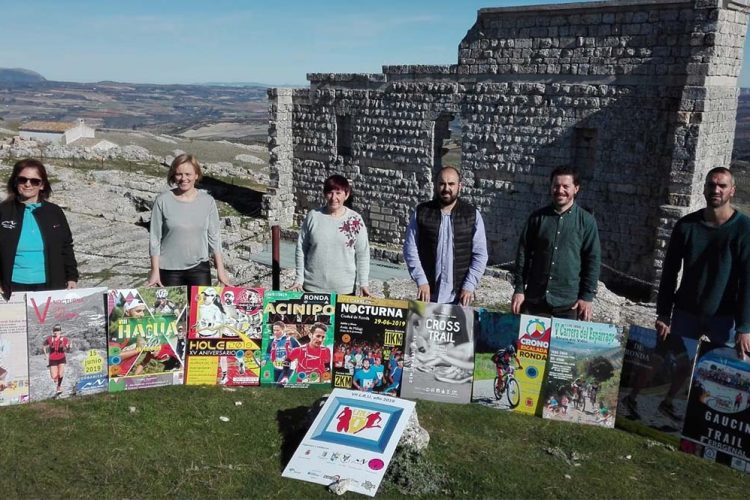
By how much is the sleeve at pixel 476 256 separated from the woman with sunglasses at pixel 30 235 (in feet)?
12.4

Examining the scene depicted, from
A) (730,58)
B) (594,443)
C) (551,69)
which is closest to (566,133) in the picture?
(551,69)

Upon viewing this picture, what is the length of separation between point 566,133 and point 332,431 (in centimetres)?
1008

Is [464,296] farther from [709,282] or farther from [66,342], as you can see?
[66,342]

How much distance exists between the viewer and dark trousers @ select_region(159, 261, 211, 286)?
6.61 m

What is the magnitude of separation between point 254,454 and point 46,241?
Answer: 2.75m

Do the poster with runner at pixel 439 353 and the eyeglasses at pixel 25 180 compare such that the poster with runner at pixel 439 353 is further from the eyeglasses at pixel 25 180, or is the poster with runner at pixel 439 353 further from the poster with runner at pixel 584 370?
the eyeglasses at pixel 25 180

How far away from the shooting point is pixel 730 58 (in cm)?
1232

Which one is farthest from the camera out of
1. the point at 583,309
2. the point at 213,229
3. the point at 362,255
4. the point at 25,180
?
the point at 213,229

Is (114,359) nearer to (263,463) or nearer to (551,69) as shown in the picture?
(263,463)

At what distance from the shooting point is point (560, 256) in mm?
6055

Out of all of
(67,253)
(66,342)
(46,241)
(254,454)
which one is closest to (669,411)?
(254,454)

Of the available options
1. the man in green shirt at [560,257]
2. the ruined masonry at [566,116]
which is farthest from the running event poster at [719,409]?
the ruined masonry at [566,116]

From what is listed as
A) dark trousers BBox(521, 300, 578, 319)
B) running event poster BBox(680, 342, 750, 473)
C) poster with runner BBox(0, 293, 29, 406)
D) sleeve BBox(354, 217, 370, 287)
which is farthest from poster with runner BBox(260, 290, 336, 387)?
running event poster BBox(680, 342, 750, 473)

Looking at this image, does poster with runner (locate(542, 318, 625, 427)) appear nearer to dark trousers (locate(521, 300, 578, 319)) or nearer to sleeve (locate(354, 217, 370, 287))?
dark trousers (locate(521, 300, 578, 319))
